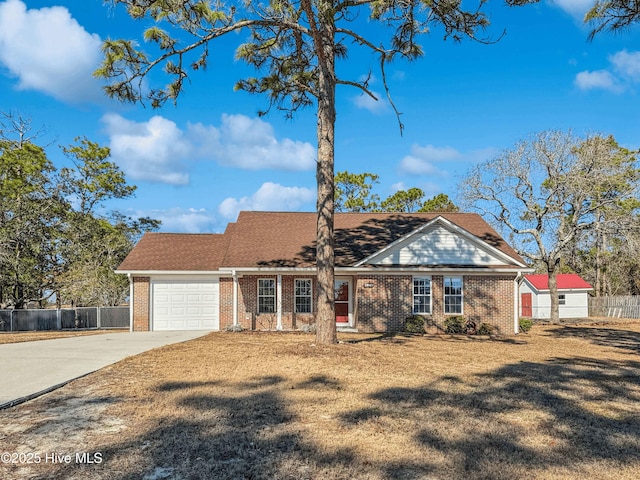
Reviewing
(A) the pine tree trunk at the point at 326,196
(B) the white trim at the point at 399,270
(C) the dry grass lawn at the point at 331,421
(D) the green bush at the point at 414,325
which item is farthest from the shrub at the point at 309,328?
(C) the dry grass lawn at the point at 331,421

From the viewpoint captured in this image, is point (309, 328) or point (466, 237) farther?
point (466, 237)

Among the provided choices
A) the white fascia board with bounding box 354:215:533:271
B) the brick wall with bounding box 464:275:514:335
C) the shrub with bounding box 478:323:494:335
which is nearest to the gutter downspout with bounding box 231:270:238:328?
the white fascia board with bounding box 354:215:533:271

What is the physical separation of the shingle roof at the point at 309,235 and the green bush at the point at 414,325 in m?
3.10

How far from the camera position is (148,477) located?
4.48m

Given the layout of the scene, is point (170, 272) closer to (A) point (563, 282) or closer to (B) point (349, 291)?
(B) point (349, 291)

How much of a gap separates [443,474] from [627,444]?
2535 millimetres

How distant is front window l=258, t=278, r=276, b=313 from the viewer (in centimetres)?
2048

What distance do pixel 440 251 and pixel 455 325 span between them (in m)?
2.97

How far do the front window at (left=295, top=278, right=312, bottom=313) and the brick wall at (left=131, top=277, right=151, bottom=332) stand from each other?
619 cm

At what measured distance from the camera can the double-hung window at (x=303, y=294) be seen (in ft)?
67.4

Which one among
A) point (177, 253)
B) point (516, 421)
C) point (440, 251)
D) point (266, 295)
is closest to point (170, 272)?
point (177, 253)

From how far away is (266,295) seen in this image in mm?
20516

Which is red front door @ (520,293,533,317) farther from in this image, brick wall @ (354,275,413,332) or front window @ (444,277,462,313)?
brick wall @ (354,275,413,332)

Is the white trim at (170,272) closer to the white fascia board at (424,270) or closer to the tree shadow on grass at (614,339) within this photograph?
the white fascia board at (424,270)
